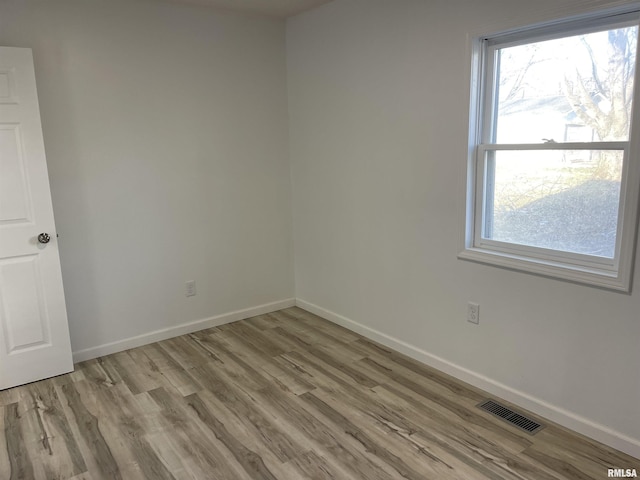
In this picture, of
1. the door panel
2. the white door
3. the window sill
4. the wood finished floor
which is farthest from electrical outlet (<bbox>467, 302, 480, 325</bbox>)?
the door panel

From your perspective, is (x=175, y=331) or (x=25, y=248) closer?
(x=25, y=248)

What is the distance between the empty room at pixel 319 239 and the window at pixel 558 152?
0.01m

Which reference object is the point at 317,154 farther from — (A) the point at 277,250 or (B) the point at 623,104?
(B) the point at 623,104

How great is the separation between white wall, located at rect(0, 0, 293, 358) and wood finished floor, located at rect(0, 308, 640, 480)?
0.57 meters

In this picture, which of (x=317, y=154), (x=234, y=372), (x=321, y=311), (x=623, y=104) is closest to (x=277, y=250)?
(x=321, y=311)

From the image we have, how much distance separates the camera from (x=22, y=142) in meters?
2.85

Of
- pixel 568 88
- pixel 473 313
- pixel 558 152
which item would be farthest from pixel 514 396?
pixel 568 88

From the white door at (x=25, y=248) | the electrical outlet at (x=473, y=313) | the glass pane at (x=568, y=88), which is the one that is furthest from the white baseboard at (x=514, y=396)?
the white door at (x=25, y=248)

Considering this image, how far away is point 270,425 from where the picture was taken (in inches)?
102

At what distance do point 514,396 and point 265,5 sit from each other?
3110mm

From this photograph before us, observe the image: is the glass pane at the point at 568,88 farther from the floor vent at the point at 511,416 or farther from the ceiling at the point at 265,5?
the ceiling at the point at 265,5

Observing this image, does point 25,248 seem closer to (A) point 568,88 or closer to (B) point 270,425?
(B) point 270,425

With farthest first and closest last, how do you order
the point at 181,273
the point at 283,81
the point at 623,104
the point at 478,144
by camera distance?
the point at 283,81, the point at 181,273, the point at 478,144, the point at 623,104

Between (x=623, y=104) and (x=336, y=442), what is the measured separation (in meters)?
2.10
